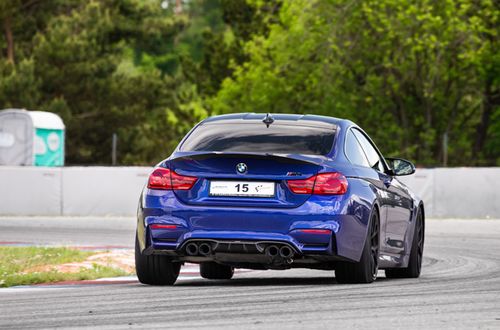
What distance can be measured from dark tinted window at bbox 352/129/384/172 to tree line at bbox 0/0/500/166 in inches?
866

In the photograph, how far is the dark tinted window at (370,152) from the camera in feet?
40.3

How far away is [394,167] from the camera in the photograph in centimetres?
1293

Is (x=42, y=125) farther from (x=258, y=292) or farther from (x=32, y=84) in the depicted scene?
(x=258, y=292)

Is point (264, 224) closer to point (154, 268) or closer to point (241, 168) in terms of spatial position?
point (241, 168)

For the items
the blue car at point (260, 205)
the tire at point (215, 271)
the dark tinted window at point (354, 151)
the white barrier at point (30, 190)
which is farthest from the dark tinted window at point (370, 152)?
the white barrier at point (30, 190)

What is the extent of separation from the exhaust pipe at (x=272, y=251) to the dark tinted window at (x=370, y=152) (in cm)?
169

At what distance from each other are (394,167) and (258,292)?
2.85 meters

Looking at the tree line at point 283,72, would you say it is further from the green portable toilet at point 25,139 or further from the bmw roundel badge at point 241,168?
the bmw roundel badge at point 241,168

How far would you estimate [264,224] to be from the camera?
10695 mm

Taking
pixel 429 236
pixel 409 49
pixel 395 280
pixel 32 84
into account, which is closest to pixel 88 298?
pixel 395 280

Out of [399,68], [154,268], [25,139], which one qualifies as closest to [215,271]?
[154,268]

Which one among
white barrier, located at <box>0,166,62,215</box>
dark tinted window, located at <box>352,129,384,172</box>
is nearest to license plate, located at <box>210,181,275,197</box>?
dark tinted window, located at <box>352,129,384,172</box>

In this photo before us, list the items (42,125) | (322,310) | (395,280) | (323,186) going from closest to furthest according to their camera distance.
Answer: (322,310), (323,186), (395,280), (42,125)

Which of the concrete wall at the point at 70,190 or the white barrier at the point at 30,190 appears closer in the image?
the concrete wall at the point at 70,190
